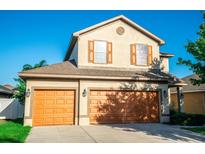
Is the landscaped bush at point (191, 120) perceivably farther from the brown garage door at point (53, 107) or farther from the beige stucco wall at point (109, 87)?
the brown garage door at point (53, 107)

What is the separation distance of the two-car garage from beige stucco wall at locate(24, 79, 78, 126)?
0.74ft

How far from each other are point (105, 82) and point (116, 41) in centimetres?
342

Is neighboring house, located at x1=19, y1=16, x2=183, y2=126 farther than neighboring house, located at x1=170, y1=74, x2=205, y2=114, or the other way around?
neighboring house, located at x1=170, y1=74, x2=205, y2=114

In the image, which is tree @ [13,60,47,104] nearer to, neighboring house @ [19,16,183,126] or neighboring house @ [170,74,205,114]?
neighboring house @ [19,16,183,126]

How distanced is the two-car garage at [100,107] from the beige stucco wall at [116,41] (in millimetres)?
2298

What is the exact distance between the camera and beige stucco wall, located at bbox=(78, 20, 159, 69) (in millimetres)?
14031

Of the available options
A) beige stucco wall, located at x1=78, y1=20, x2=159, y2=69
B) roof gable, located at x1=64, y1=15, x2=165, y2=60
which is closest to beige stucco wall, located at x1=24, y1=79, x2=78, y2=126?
beige stucco wall, located at x1=78, y1=20, x2=159, y2=69

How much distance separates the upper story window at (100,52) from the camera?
46.5 ft

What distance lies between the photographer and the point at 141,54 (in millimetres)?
15133

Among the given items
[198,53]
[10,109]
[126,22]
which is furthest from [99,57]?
[10,109]

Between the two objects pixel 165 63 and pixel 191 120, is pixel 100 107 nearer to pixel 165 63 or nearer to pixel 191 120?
pixel 191 120
